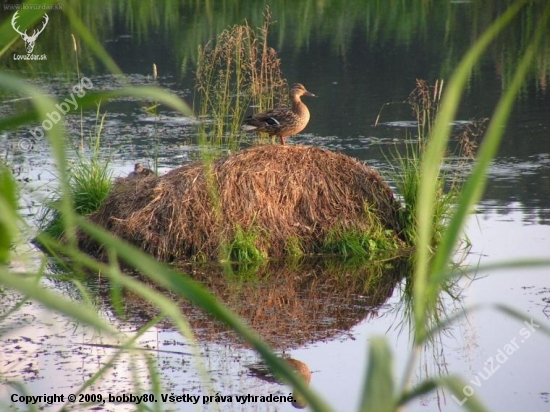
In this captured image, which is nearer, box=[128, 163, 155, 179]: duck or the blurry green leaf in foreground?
the blurry green leaf in foreground

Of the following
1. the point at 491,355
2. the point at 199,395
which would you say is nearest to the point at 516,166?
the point at 491,355

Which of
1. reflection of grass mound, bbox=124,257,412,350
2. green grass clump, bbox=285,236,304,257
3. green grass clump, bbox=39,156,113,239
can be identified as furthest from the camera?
green grass clump, bbox=39,156,113,239

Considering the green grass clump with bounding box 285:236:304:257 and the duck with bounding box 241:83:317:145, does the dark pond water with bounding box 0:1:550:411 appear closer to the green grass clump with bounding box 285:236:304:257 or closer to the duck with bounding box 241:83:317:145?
the green grass clump with bounding box 285:236:304:257

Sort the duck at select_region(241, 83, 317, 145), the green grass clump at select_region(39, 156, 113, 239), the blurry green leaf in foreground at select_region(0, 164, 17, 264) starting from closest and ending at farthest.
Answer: the blurry green leaf in foreground at select_region(0, 164, 17, 264)
the duck at select_region(241, 83, 317, 145)
the green grass clump at select_region(39, 156, 113, 239)

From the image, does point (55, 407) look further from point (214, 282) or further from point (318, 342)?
point (214, 282)

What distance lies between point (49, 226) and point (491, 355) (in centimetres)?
449

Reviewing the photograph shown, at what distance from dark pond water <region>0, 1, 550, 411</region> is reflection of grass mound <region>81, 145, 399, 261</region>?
0.53 metres

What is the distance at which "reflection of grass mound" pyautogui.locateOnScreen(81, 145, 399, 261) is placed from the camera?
27.9 feet

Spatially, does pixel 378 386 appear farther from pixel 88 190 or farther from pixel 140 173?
pixel 88 190

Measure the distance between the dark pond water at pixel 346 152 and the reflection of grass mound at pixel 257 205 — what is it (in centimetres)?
53

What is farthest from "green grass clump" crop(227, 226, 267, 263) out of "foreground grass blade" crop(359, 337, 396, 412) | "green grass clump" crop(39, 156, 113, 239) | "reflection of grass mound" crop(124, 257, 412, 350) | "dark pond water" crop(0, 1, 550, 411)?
"foreground grass blade" crop(359, 337, 396, 412)

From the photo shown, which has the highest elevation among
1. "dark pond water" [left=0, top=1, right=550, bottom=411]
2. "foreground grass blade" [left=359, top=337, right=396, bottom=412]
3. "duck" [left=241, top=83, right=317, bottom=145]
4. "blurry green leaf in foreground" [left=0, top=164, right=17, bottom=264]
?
"blurry green leaf in foreground" [left=0, top=164, right=17, bottom=264]

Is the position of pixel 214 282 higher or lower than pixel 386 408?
lower

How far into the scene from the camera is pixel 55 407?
5508 millimetres
